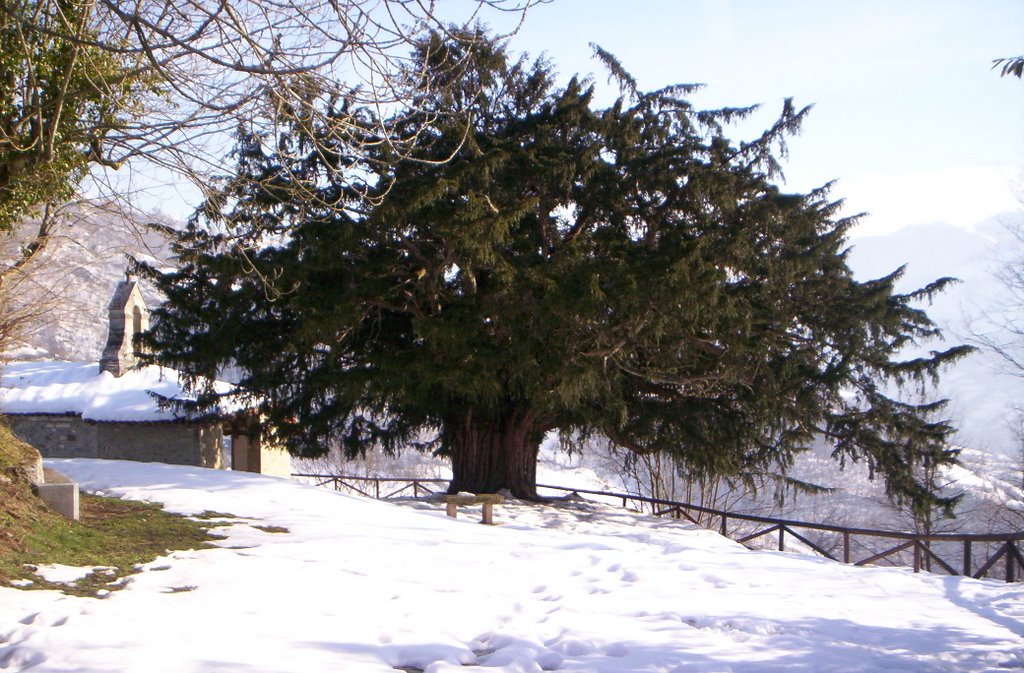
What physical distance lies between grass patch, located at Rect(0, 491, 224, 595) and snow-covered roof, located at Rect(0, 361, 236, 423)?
12.2 metres

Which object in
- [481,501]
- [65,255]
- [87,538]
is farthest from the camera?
[65,255]

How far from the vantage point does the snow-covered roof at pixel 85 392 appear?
21.6m

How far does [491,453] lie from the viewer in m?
17.7

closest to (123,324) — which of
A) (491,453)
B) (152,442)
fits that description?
(152,442)

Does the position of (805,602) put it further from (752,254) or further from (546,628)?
(752,254)

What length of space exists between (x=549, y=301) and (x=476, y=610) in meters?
7.45

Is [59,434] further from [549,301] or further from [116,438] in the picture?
[549,301]

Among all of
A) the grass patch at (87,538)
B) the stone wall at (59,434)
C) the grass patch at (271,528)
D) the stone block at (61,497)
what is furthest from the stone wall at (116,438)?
the stone block at (61,497)

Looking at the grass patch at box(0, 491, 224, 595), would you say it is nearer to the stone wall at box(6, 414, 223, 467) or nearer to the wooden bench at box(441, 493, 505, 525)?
the wooden bench at box(441, 493, 505, 525)

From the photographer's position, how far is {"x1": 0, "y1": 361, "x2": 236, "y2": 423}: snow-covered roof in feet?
70.9

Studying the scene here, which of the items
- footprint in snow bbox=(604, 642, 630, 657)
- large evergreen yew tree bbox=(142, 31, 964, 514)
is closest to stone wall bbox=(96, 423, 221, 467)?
large evergreen yew tree bbox=(142, 31, 964, 514)

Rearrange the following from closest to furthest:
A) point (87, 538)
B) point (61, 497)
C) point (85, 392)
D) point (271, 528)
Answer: point (87, 538) → point (61, 497) → point (271, 528) → point (85, 392)

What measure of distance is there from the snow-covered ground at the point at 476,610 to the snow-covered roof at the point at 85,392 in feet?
40.0

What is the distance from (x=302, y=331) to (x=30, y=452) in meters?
5.96
